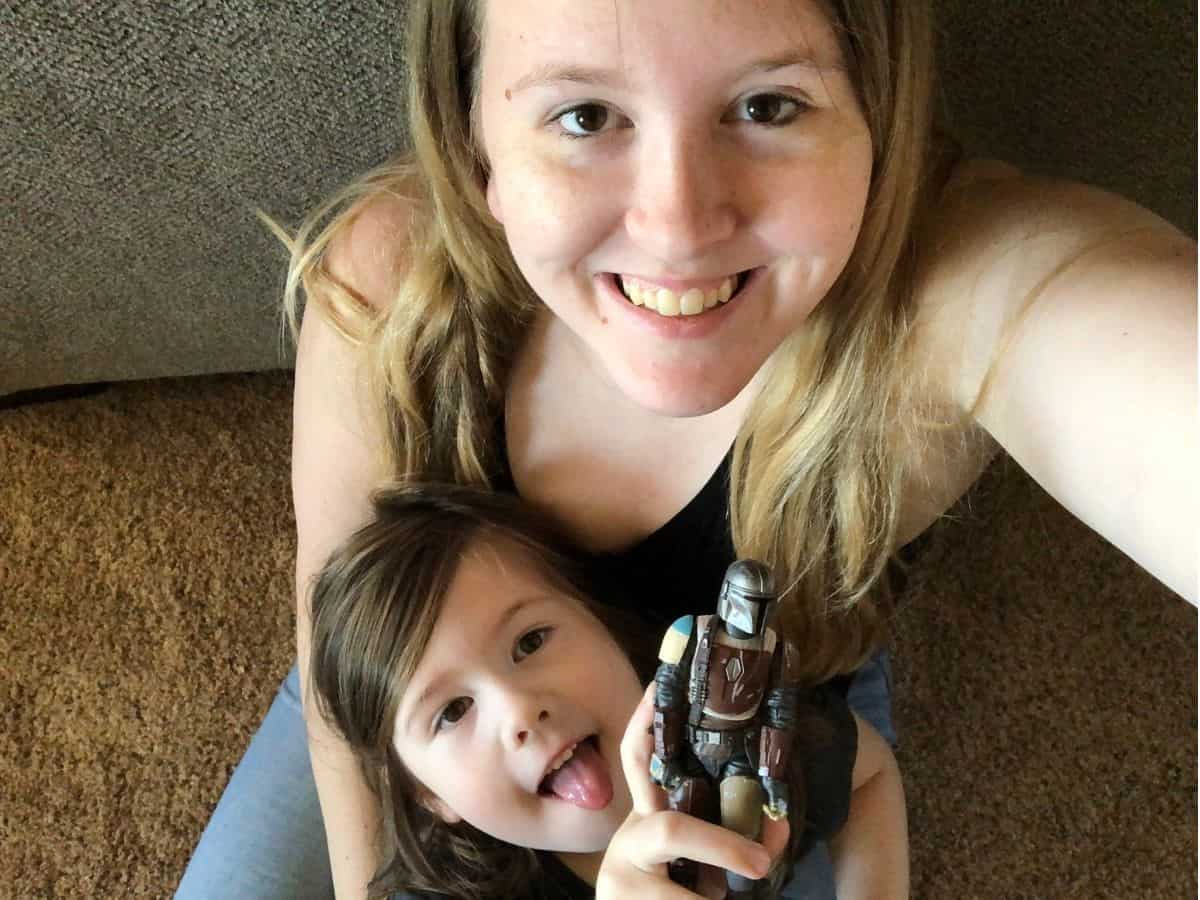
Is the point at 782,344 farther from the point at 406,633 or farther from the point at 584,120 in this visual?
the point at 406,633

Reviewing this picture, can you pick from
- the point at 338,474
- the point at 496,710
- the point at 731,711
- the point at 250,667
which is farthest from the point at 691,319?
the point at 250,667

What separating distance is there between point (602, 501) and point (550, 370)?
0.12 meters

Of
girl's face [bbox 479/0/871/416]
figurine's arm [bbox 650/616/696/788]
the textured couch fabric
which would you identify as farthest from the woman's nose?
the textured couch fabric

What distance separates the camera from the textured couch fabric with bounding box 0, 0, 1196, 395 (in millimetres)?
856

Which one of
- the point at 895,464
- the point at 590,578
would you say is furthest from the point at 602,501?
the point at 895,464

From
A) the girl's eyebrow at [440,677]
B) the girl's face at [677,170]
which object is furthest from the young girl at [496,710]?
the girl's face at [677,170]

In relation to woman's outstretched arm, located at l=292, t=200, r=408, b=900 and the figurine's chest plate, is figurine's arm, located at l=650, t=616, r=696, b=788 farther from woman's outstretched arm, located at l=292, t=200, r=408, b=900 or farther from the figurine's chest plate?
woman's outstretched arm, located at l=292, t=200, r=408, b=900

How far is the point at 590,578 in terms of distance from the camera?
3.19ft

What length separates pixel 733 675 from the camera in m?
0.62

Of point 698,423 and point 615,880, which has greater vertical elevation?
point 698,423

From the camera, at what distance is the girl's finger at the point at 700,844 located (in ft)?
2.12

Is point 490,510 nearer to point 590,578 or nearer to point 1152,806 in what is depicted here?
point 590,578

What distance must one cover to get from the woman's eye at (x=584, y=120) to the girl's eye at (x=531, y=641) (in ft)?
1.36

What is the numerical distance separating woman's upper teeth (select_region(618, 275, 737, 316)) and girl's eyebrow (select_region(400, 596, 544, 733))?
29 centimetres
